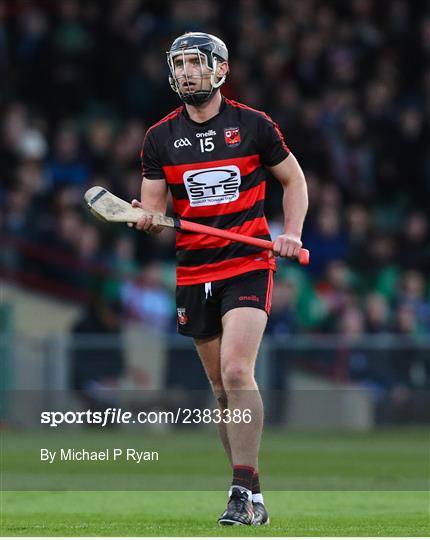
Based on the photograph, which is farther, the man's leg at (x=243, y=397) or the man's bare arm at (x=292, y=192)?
the man's bare arm at (x=292, y=192)

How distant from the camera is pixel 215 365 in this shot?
8633mm

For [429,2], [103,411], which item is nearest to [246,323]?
[103,411]

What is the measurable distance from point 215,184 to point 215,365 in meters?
1.01

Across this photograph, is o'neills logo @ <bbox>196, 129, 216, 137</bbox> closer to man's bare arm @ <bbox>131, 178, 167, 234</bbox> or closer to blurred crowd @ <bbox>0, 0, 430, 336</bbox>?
man's bare arm @ <bbox>131, 178, 167, 234</bbox>

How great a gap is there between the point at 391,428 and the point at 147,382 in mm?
2737

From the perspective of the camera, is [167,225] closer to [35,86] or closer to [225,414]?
[225,414]

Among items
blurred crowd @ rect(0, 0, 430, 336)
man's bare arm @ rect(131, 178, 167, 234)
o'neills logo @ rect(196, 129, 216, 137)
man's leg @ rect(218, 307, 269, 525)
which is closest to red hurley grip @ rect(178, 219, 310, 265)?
man's bare arm @ rect(131, 178, 167, 234)

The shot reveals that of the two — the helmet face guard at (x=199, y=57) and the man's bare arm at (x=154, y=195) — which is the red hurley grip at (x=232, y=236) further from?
the helmet face guard at (x=199, y=57)

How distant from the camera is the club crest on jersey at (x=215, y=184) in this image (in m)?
8.48

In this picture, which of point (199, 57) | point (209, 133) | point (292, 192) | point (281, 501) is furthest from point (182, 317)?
point (281, 501)

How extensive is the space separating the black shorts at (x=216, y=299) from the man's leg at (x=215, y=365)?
50 millimetres

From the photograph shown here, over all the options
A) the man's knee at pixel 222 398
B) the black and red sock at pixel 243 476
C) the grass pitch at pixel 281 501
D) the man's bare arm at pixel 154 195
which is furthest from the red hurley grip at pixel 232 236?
the grass pitch at pixel 281 501

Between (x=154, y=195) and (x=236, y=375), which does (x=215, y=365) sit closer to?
(x=236, y=375)

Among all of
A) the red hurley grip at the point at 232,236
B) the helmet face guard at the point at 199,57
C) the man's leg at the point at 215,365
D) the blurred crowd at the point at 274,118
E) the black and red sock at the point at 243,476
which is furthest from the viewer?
the blurred crowd at the point at 274,118
